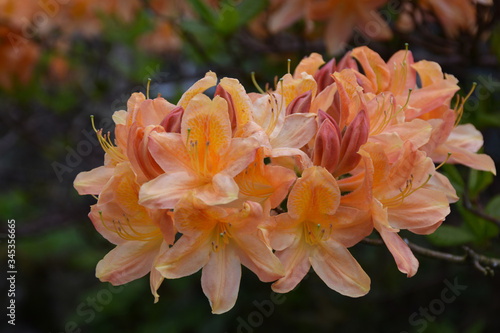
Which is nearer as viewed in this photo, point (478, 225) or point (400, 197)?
point (400, 197)

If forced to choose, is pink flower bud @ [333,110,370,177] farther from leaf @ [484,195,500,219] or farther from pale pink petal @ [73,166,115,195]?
leaf @ [484,195,500,219]

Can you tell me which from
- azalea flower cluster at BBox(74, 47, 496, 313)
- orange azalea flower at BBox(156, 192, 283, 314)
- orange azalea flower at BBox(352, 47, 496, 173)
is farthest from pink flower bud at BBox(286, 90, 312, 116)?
orange azalea flower at BBox(156, 192, 283, 314)

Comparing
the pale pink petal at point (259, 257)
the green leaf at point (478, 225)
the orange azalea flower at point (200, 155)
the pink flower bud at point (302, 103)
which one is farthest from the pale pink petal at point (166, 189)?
the green leaf at point (478, 225)

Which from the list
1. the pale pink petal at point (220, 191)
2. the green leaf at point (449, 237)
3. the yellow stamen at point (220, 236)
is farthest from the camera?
the green leaf at point (449, 237)

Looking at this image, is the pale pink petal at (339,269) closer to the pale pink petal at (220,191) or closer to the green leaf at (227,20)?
the pale pink petal at (220,191)

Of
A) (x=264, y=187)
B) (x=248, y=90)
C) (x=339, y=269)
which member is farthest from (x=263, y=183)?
(x=248, y=90)

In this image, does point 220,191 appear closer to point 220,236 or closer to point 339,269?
point 220,236

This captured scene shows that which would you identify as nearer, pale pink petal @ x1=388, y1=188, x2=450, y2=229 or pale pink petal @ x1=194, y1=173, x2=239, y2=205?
pale pink petal @ x1=194, y1=173, x2=239, y2=205
